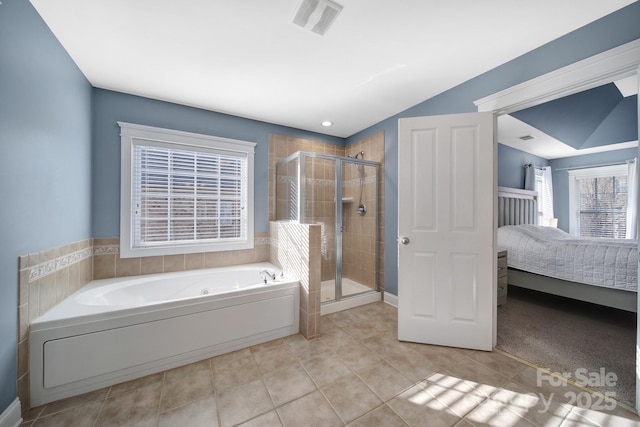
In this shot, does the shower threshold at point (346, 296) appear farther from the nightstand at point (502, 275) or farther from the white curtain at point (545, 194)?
the white curtain at point (545, 194)

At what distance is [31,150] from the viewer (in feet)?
4.80

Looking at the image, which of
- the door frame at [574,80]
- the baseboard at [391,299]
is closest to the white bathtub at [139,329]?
the baseboard at [391,299]

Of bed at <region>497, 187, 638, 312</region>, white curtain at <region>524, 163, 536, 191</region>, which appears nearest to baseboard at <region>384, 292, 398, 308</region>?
bed at <region>497, 187, 638, 312</region>

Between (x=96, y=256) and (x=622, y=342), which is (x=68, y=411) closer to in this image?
(x=96, y=256)

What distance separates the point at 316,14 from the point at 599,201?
6.10 metres

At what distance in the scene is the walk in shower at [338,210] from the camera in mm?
2859

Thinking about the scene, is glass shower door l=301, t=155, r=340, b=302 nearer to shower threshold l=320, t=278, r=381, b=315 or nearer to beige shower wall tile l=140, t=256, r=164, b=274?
shower threshold l=320, t=278, r=381, b=315

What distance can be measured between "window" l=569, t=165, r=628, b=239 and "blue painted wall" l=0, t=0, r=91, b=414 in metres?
7.42

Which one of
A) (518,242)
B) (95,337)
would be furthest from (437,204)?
(95,337)

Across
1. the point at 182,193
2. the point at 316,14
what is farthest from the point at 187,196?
the point at 316,14

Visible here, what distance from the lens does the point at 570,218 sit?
4684mm

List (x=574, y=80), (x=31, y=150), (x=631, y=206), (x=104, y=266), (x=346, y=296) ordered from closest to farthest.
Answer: (x=31, y=150) < (x=574, y=80) < (x=104, y=266) < (x=346, y=296) < (x=631, y=206)

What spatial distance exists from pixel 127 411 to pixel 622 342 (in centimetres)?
384

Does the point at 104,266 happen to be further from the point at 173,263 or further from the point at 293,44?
the point at 293,44
